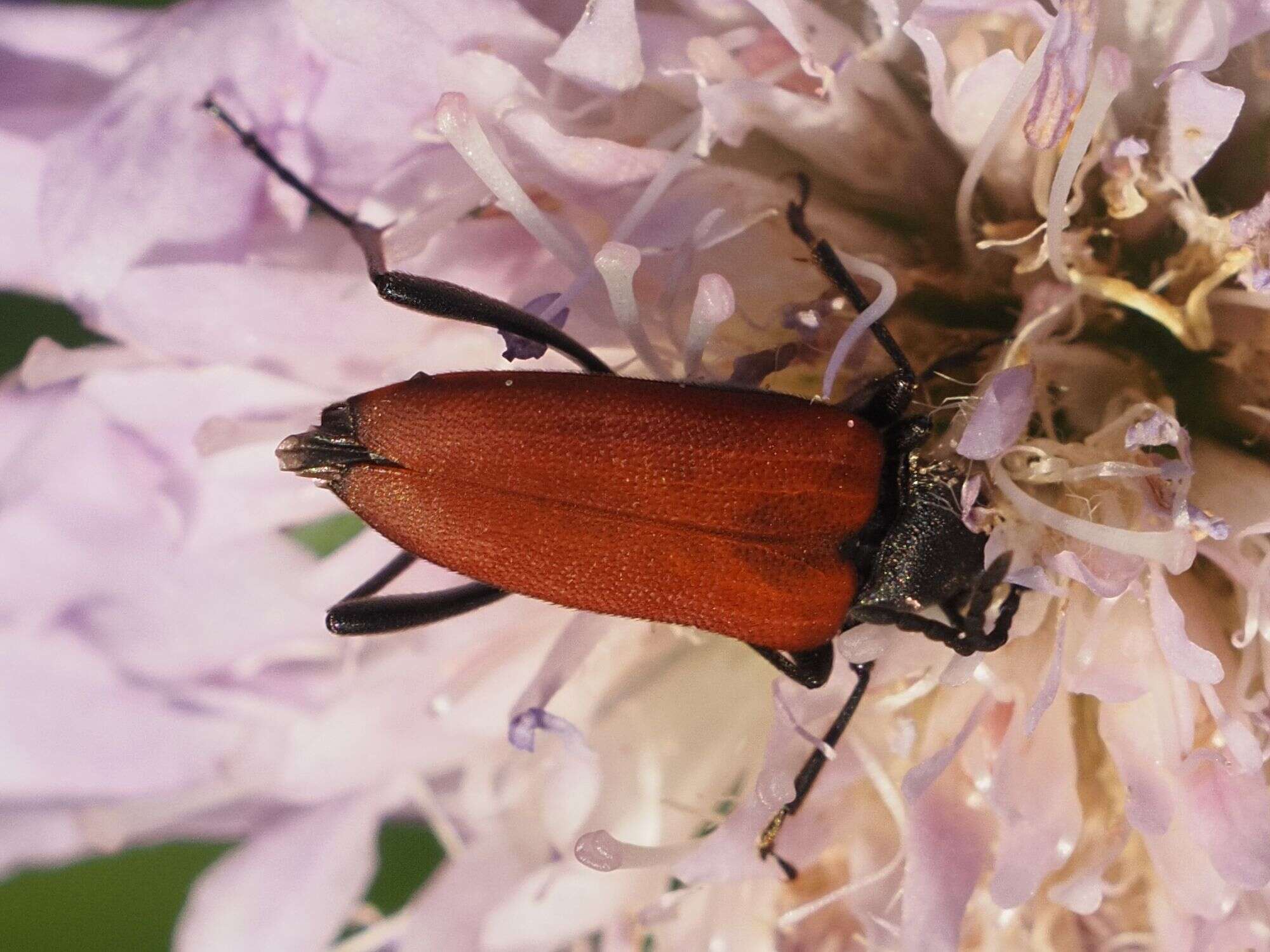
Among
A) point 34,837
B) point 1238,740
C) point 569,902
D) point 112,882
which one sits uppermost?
point 1238,740

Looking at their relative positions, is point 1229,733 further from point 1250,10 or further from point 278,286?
point 278,286

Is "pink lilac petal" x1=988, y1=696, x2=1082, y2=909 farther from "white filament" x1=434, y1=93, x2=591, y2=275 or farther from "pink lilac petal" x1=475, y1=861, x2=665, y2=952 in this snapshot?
"white filament" x1=434, y1=93, x2=591, y2=275

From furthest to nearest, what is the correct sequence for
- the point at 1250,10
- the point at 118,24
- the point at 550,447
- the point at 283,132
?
the point at 118,24
the point at 283,132
the point at 550,447
the point at 1250,10

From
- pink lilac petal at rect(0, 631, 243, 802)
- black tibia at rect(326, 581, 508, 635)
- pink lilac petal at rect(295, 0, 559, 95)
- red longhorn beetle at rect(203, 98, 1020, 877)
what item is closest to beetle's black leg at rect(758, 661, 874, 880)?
red longhorn beetle at rect(203, 98, 1020, 877)

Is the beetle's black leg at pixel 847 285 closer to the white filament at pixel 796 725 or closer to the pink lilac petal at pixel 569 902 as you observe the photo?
the white filament at pixel 796 725

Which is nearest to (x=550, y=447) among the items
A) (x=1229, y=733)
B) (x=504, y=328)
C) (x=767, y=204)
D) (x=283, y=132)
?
(x=504, y=328)

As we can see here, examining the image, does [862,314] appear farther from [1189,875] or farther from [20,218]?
[20,218]

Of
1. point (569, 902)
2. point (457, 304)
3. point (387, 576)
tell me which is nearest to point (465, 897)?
point (569, 902)
